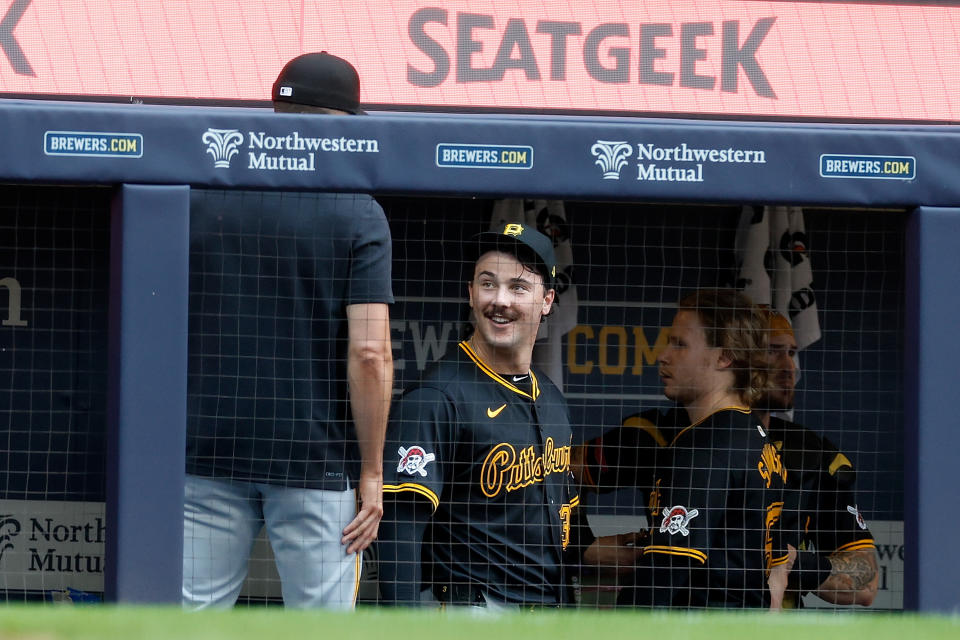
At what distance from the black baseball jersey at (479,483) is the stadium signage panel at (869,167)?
113 centimetres

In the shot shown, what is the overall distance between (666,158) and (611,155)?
14cm

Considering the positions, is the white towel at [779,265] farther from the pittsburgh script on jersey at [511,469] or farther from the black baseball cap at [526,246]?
the pittsburgh script on jersey at [511,469]

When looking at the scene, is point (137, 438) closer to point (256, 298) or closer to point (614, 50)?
point (256, 298)

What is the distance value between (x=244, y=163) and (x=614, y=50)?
216 cm

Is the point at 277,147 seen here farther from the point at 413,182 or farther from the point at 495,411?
the point at 495,411

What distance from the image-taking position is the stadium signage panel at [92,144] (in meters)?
3.19

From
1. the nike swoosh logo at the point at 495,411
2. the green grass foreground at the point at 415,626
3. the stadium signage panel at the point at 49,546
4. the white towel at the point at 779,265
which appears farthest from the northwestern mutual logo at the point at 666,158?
the stadium signage panel at the point at 49,546

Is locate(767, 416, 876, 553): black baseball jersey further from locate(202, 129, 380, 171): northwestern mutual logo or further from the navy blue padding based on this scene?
the navy blue padding

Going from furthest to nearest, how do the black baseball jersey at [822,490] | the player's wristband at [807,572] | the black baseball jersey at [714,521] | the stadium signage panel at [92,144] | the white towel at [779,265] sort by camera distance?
the white towel at [779,265], the black baseball jersey at [822,490], the player's wristband at [807,572], the black baseball jersey at [714,521], the stadium signage panel at [92,144]

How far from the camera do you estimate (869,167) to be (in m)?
3.38

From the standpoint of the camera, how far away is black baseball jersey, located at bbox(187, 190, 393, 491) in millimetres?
3535

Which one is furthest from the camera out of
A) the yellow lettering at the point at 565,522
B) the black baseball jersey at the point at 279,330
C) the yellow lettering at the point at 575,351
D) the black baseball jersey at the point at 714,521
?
the yellow lettering at the point at 575,351

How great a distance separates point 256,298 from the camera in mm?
3666

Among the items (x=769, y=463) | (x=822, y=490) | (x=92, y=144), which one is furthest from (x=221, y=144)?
(x=822, y=490)
